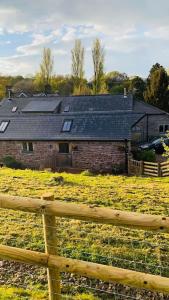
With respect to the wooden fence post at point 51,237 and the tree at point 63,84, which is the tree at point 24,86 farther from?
the wooden fence post at point 51,237

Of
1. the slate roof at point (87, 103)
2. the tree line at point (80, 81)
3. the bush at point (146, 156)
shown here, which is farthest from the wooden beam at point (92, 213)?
the tree line at point (80, 81)

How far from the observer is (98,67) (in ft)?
204

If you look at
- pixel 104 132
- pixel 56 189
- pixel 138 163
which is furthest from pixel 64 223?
pixel 104 132

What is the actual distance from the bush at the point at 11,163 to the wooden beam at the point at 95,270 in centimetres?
2504

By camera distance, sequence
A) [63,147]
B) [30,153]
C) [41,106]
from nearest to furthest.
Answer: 1. [63,147]
2. [30,153]
3. [41,106]

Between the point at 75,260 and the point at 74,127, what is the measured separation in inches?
1050

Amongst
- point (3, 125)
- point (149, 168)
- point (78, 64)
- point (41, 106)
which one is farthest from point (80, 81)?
point (149, 168)

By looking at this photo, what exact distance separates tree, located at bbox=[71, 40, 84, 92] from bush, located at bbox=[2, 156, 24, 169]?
119ft

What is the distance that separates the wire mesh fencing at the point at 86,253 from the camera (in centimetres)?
632

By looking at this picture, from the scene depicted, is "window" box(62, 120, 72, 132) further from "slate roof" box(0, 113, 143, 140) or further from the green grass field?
the green grass field

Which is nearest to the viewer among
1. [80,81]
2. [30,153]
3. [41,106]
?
[30,153]

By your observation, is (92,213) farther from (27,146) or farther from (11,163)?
(27,146)

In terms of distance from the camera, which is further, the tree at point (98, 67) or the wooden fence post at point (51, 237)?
the tree at point (98, 67)

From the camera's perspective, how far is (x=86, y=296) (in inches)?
243
